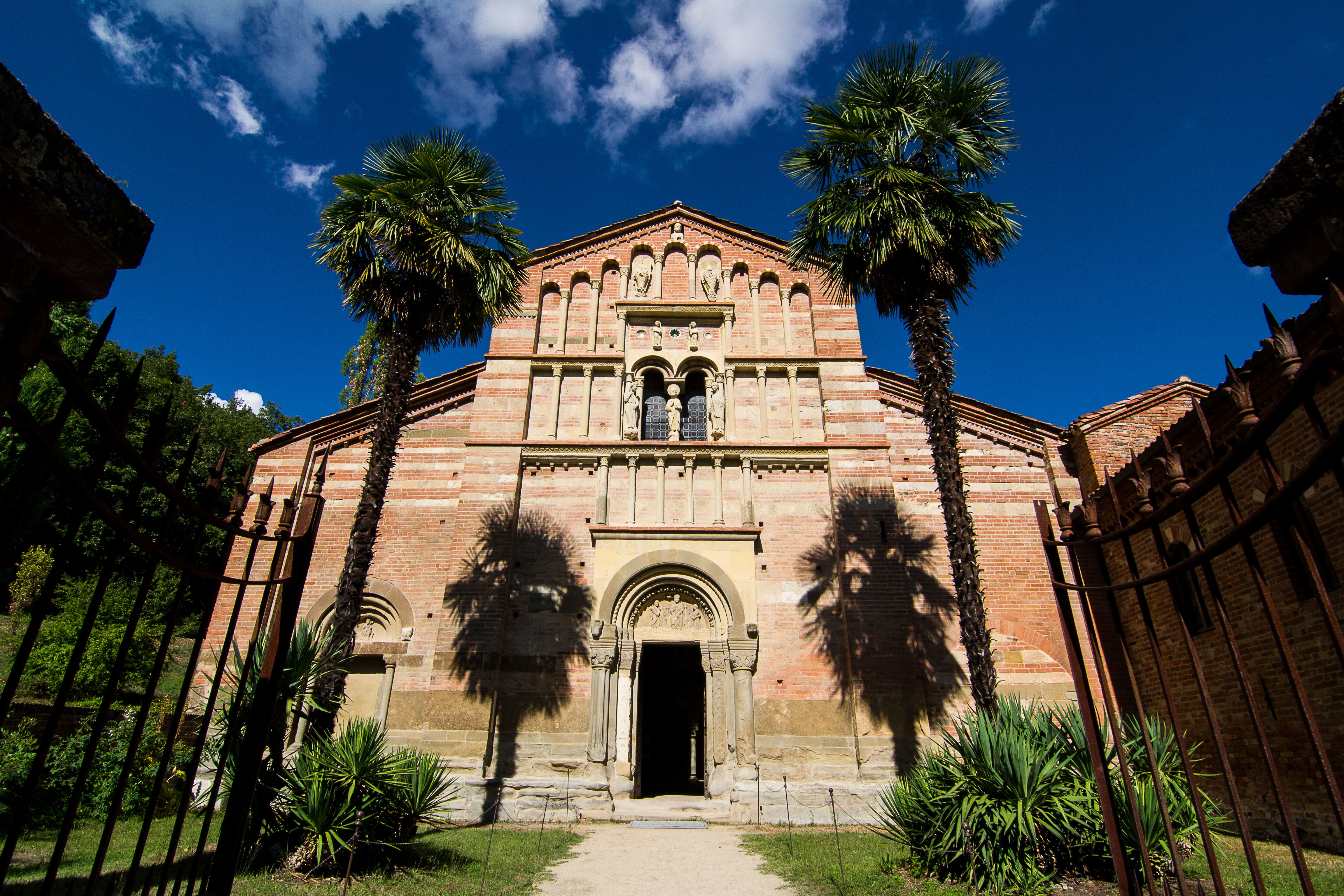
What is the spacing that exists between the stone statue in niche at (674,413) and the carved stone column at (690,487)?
507mm

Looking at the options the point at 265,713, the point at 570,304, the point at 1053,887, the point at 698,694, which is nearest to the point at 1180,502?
the point at 265,713

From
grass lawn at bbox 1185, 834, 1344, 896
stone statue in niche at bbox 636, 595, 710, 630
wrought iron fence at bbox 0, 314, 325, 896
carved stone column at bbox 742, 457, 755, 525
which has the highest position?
carved stone column at bbox 742, 457, 755, 525

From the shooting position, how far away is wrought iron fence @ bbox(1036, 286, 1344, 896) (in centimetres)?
251

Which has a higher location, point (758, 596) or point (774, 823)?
point (758, 596)

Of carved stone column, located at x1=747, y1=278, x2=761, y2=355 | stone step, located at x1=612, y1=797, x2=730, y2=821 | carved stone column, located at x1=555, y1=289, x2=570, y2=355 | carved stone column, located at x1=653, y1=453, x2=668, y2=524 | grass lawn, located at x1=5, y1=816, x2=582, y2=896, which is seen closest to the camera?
grass lawn, located at x1=5, y1=816, x2=582, y2=896

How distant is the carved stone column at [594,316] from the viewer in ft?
54.7

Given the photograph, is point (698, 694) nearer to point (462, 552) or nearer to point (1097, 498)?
point (462, 552)

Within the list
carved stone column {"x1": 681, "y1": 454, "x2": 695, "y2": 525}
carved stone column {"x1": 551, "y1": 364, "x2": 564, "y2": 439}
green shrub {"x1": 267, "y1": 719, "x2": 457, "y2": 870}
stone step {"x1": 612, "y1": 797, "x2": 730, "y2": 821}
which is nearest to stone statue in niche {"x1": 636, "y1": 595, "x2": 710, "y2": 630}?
carved stone column {"x1": 681, "y1": 454, "x2": 695, "y2": 525}

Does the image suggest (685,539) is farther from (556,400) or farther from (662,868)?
(662,868)

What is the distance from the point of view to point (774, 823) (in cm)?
1209

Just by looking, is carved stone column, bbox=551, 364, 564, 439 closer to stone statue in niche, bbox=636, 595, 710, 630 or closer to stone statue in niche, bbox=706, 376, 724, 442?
stone statue in niche, bbox=706, 376, 724, 442

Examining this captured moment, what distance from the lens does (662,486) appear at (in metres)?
15.1

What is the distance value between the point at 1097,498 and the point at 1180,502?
121 cm

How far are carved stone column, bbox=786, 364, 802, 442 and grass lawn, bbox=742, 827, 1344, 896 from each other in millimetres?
7822
